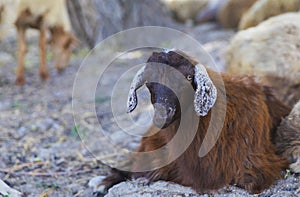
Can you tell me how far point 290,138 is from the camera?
433 cm

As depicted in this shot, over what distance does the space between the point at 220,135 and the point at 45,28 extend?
Answer: 225 inches

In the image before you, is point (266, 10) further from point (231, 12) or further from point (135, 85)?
point (135, 85)

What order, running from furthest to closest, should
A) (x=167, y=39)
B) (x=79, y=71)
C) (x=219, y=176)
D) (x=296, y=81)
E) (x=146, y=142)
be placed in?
(x=167, y=39), (x=79, y=71), (x=296, y=81), (x=146, y=142), (x=219, y=176)

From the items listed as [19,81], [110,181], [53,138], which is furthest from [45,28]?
[110,181]

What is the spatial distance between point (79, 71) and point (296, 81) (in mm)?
4434

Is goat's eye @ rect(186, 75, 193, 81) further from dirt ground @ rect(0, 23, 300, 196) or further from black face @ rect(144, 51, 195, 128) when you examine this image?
dirt ground @ rect(0, 23, 300, 196)

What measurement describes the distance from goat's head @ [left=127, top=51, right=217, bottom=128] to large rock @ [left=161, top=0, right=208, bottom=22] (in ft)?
32.2

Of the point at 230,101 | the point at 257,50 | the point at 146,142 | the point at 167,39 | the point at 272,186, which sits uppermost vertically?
the point at 167,39

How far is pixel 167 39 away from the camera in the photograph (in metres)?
9.79

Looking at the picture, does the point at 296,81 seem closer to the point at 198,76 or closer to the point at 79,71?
the point at 198,76

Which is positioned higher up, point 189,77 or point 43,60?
point 43,60

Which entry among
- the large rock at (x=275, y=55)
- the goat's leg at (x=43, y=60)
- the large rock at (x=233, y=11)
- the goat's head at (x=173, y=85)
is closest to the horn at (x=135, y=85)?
the goat's head at (x=173, y=85)

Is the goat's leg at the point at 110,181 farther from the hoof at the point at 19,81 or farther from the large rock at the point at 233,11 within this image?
the large rock at the point at 233,11

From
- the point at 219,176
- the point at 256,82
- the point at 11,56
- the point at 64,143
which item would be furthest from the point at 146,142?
the point at 11,56
